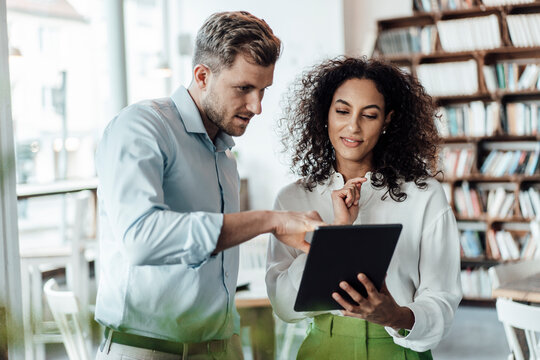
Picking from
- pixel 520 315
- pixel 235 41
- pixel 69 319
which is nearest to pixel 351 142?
pixel 235 41

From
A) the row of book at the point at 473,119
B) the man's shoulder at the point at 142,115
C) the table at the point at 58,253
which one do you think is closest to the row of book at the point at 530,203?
the row of book at the point at 473,119

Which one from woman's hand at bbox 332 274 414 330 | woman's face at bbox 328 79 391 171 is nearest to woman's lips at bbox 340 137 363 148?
woman's face at bbox 328 79 391 171

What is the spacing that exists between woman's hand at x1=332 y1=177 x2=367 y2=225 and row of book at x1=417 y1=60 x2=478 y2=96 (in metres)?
4.13

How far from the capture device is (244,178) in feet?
21.0

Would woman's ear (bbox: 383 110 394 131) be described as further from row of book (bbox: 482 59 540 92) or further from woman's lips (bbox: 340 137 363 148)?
row of book (bbox: 482 59 540 92)

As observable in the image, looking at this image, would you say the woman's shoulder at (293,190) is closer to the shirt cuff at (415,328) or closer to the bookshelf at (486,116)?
the shirt cuff at (415,328)

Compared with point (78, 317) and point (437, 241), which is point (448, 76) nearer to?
point (437, 241)

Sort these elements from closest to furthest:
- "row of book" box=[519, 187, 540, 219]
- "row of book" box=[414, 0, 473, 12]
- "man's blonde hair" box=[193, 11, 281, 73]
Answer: "man's blonde hair" box=[193, 11, 281, 73] → "row of book" box=[519, 187, 540, 219] → "row of book" box=[414, 0, 473, 12]

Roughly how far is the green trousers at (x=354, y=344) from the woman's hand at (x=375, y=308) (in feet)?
0.37

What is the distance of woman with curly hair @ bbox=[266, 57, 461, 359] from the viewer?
1.45m

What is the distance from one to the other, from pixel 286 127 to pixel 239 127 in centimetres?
54

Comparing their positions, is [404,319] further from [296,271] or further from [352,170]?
[352,170]

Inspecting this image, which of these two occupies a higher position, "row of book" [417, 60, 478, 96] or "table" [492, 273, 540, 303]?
"row of book" [417, 60, 478, 96]

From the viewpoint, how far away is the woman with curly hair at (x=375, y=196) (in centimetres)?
145
